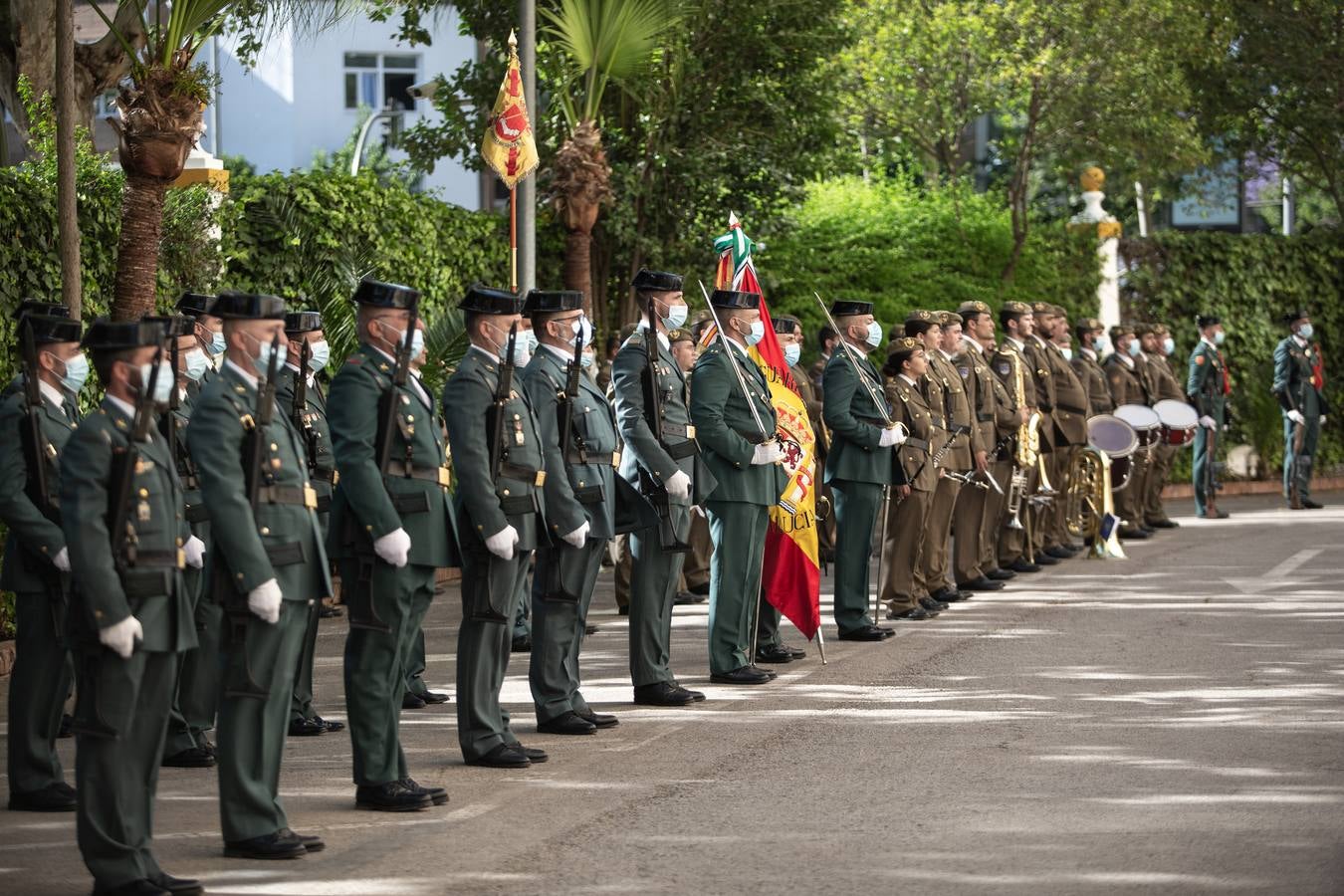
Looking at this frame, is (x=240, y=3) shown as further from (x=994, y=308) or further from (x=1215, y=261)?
(x=1215, y=261)

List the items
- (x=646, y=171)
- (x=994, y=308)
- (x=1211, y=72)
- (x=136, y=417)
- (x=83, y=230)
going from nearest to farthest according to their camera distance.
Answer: (x=136, y=417) → (x=83, y=230) → (x=646, y=171) → (x=994, y=308) → (x=1211, y=72)

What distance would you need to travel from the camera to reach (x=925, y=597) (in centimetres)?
1469

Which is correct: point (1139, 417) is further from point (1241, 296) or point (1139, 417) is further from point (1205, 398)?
point (1241, 296)

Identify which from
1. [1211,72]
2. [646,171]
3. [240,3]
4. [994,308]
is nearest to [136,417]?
[240,3]

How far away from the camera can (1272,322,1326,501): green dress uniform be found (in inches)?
940

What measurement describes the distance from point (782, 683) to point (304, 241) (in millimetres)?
6207

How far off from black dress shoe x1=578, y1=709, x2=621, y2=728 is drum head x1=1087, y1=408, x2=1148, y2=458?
934 cm

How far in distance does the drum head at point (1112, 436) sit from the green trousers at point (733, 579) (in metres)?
7.56

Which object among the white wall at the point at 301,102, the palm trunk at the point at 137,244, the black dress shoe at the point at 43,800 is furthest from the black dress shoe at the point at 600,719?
the white wall at the point at 301,102

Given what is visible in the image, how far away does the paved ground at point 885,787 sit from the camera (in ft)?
23.0

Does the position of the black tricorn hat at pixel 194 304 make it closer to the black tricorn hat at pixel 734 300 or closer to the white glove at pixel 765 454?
the black tricorn hat at pixel 734 300

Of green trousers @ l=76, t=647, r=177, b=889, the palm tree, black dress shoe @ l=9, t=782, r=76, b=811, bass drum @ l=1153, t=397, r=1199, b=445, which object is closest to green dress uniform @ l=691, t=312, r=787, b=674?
black dress shoe @ l=9, t=782, r=76, b=811

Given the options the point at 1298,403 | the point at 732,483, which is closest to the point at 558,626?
the point at 732,483

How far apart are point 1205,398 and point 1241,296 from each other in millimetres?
5707
